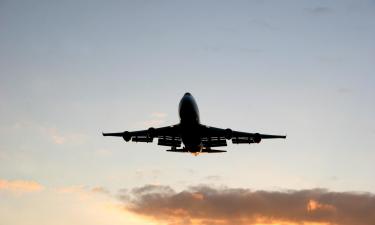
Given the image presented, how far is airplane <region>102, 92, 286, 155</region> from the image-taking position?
72938mm

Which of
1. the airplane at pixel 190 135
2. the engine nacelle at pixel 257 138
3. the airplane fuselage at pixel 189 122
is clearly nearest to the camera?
the airplane fuselage at pixel 189 122

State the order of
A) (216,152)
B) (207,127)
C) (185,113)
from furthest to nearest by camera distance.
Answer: (216,152) < (207,127) < (185,113)

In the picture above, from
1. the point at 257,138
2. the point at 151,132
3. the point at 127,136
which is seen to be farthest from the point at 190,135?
the point at 257,138

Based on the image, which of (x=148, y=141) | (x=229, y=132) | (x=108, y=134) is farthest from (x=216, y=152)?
(x=108, y=134)

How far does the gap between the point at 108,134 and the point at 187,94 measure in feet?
53.2

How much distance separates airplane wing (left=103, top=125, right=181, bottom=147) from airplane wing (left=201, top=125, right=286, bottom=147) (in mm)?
4591

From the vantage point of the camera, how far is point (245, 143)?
3374 inches

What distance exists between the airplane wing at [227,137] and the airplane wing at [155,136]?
4591 millimetres

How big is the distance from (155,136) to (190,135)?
8179mm

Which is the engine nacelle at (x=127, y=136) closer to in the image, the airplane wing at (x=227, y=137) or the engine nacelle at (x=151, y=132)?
the engine nacelle at (x=151, y=132)

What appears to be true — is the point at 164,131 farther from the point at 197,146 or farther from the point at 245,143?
the point at 245,143

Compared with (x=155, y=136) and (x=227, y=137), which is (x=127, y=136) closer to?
(x=155, y=136)

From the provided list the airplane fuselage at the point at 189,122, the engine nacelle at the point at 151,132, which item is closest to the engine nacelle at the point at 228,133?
the airplane fuselage at the point at 189,122

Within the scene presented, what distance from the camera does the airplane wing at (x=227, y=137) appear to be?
80137 millimetres
